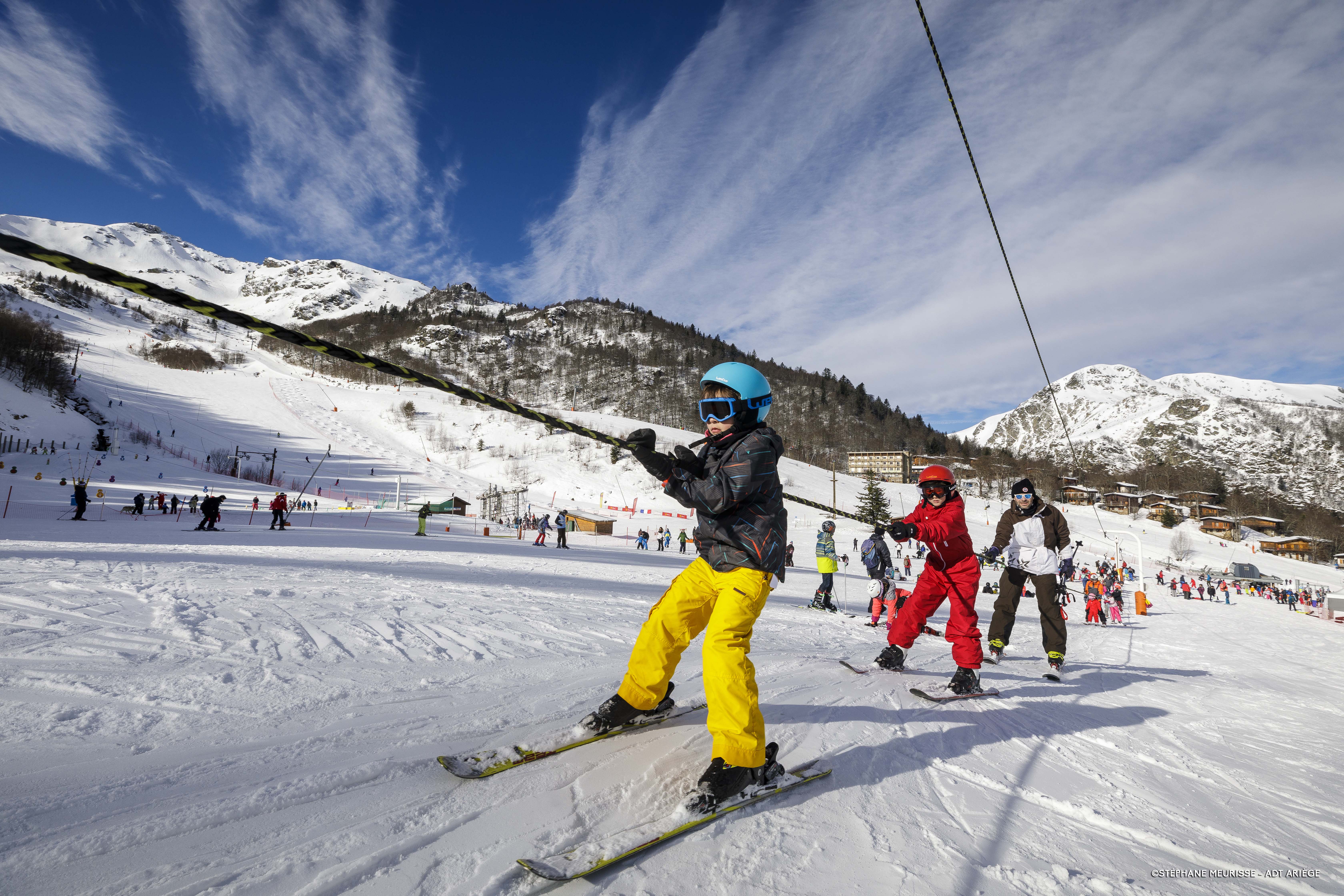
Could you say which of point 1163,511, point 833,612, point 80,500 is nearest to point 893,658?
point 833,612

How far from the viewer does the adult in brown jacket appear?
6.06 m

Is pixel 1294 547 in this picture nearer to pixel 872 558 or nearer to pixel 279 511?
pixel 872 558

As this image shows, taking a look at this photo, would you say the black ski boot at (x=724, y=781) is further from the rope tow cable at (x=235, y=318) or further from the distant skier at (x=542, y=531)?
the distant skier at (x=542, y=531)

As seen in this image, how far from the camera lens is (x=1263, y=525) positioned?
3383 inches

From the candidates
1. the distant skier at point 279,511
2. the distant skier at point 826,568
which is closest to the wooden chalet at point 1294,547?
the distant skier at point 826,568

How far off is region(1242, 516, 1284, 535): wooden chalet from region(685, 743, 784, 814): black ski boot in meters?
119

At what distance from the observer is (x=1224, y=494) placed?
98.9 metres

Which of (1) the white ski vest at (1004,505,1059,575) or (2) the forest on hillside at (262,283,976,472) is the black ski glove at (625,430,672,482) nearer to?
(1) the white ski vest at (1004,505,1059,575)

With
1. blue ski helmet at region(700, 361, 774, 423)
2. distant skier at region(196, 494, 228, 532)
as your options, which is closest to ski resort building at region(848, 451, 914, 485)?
distant skier at region(196, 494, 228, 532)

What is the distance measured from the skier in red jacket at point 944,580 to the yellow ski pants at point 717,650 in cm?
246

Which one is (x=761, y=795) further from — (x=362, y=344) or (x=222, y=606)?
(x=362, y=344)

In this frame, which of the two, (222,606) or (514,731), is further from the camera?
(222,606)

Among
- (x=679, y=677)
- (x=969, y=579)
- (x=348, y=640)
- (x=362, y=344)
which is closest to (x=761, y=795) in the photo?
(x=679, y=677)

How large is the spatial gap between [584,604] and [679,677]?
14.5ft
